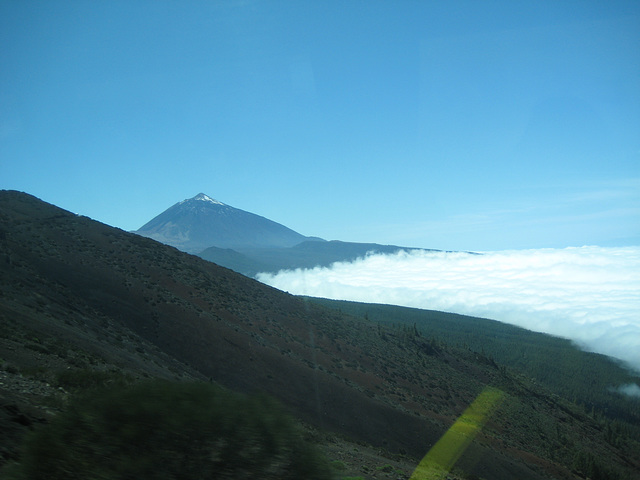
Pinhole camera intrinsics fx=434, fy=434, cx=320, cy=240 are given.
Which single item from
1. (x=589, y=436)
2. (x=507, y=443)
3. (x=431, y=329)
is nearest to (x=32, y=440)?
(x=507, y=443)

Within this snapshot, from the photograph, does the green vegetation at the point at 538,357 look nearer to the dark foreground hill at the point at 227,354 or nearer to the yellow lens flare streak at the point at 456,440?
the dark foreground hill at the point at 227,354

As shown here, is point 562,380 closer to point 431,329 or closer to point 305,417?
point 431,329

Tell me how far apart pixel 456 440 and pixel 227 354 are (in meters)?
14.3

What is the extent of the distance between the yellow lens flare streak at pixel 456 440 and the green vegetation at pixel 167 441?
9389 millimetres

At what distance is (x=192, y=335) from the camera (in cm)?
2608

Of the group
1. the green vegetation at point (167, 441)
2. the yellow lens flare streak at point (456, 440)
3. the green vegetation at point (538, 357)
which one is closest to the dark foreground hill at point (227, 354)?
the yellow lens flare streak at point (456, 440)

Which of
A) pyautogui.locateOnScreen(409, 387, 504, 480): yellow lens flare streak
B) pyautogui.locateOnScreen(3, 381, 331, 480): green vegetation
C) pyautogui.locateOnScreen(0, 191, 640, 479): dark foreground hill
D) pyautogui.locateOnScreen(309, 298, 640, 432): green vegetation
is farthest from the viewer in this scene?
pyautogui.locateOnScreen(309, 298, 640, 432): green vegetation

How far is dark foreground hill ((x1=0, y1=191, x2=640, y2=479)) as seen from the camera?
45.1 feet

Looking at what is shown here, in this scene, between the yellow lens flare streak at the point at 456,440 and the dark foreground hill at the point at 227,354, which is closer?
the dark foreground hill at the point at 227,354

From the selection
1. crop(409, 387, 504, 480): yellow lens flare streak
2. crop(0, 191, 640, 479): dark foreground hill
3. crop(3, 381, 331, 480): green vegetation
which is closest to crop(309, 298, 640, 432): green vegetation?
crop(0, 191, 640, 479): dark foreground hill

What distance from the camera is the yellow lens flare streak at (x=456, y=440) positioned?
15.9 m

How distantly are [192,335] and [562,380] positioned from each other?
302ft

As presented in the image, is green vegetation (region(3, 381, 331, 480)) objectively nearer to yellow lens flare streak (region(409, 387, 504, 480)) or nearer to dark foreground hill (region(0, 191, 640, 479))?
dark foreground hill (region(0, 191, 640, 479))

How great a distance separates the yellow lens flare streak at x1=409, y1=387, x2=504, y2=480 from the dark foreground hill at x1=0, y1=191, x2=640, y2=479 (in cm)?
52
